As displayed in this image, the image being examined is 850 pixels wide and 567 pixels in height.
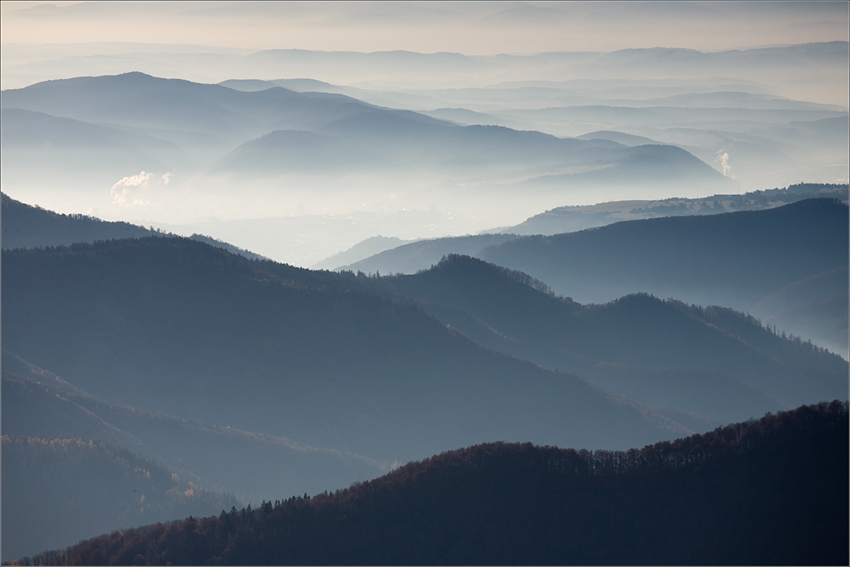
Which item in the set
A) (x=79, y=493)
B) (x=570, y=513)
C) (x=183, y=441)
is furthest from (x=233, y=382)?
(x=570, y=513)

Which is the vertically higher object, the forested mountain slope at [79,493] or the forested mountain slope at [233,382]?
the forested mountain slope at [233,382]

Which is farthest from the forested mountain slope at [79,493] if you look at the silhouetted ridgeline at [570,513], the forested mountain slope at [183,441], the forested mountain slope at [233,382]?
the forested mountain slope at [233,382]

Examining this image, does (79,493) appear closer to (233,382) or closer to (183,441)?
(183,441)

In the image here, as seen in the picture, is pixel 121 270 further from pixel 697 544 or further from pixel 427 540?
pixel 697 544

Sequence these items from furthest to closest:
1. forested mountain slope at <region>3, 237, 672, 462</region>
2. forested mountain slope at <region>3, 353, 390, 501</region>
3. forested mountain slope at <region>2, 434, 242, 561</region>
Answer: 1. forested mountain slope at <region>3, 237, 672, 462</region>
2. forested mountain slope at <region>3, 353, 390, 501</region>
3. forested mountain slope at <region>2, 434, 242, 561</region>

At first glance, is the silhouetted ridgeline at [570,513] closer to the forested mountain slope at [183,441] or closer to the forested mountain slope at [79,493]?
the forested mountain slope at [79,493]

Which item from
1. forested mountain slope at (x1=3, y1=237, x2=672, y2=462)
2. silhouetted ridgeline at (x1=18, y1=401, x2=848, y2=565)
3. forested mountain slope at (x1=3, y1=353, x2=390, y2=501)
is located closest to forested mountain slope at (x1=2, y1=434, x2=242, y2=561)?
forested mountain slope at (x1=3, y1=353, x2=390, y2=501)

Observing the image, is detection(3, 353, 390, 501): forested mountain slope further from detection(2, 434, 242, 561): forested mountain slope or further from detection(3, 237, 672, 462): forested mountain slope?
detection(3, 237, 672, 462): forested mountain slope

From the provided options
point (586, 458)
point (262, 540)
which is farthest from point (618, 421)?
point (262, 540)
